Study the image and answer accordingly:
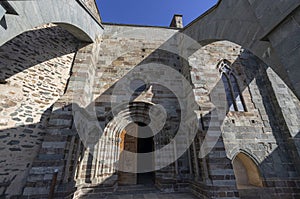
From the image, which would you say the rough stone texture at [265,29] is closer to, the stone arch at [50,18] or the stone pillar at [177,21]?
the stone pillar at [177,21]

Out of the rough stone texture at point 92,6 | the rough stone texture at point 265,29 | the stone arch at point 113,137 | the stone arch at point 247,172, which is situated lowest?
the stone arch at point 247,172

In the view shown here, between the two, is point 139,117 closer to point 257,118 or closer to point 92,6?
point 257,118

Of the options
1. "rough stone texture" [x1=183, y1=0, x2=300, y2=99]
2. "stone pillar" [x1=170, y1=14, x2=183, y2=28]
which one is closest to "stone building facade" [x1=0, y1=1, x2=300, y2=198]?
"stone pillar" [x1=170, y1=14, x2=183, y2=28]

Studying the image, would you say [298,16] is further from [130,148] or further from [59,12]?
[130,148]

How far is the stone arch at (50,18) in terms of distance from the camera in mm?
2197

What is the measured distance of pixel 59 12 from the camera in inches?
134

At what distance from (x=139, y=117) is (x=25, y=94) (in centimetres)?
348

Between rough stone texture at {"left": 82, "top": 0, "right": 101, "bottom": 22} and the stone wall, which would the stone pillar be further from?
rough stone texture at {"left": 82, "top": 0, "right": 101, "bottom": 22}

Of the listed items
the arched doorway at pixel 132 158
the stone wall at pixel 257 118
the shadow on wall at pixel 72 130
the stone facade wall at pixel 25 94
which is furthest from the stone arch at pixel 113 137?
the stone wall at pixel 257 118

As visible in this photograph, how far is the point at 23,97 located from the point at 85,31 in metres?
2.89

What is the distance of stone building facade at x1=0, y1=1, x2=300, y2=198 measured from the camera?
3.16 m

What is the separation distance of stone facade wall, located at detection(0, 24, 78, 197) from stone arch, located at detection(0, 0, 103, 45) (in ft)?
3.63

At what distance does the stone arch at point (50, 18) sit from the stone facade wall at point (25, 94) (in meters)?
1.11

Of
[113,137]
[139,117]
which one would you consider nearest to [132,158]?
[113,137]
